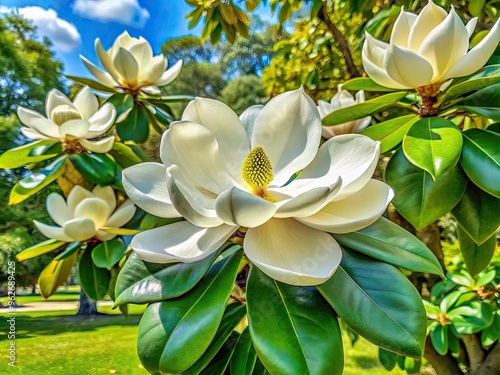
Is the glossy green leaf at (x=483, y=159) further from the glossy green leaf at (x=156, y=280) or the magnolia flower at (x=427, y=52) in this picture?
the glossy green leaf at (x=156, y=280)

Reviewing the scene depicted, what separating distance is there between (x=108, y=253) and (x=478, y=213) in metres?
0.65

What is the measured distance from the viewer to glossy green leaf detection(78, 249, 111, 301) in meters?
0.77

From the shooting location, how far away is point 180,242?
368 millimetres

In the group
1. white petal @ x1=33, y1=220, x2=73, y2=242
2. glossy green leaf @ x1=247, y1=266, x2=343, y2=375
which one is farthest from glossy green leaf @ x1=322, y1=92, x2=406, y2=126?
white petal @ x1=33, y1=220, x2=73, y2=242

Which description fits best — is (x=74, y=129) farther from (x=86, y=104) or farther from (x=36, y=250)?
Result: (x=36, y=250)

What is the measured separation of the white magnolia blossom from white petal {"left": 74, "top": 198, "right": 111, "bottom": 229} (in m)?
0.12

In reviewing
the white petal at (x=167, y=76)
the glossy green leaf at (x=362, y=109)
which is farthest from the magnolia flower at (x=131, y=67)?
the glossy green leaf at (x=362, y=109)

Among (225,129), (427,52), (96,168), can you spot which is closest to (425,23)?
(427,52)

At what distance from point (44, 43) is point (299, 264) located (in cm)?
242

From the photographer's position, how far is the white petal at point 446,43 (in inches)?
18.4

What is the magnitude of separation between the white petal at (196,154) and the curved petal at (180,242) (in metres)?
0.06

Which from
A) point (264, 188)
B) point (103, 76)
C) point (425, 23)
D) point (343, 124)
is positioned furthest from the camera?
point (103, 76)

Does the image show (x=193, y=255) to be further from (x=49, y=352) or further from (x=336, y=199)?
(x=49, y=352)

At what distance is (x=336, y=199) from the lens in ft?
1.13
